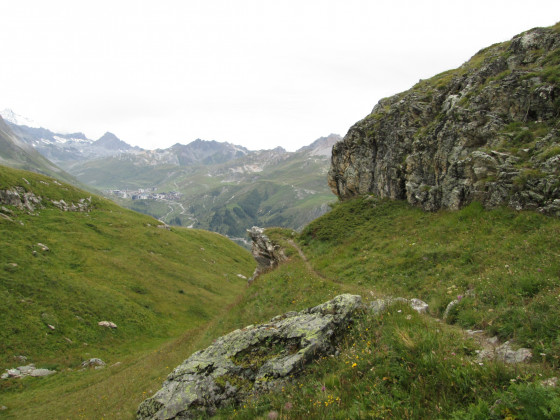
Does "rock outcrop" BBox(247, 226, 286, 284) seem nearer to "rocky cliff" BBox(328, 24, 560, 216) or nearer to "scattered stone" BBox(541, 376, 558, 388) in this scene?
"rocky cliff" BBox(328, 24, 560, 216)

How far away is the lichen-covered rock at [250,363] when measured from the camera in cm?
939

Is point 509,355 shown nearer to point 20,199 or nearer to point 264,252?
point 264,252

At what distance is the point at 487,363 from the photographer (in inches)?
233

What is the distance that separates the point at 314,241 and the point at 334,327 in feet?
87.7

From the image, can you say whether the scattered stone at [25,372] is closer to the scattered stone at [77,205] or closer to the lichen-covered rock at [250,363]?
the lichen-covered rock at [250,363]

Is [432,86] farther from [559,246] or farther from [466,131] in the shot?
[559,246]

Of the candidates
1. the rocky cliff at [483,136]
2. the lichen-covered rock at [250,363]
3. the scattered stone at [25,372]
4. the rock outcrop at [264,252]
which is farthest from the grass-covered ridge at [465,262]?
the scattered stone at [25,372]

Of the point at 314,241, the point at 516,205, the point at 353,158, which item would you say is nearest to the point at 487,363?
the point at 516,205

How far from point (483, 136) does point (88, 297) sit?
6207 cm

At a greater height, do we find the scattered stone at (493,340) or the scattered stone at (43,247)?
the scattered stone at (43,247)

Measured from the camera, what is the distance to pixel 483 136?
85.9ft

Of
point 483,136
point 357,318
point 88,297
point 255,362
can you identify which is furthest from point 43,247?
point 483,136

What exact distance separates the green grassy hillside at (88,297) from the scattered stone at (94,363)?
1.28 metres

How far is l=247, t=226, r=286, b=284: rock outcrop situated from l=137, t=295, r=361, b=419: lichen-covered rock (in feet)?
82.9
